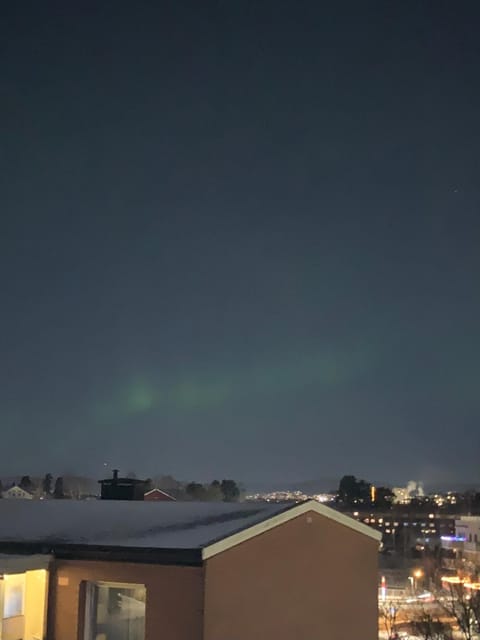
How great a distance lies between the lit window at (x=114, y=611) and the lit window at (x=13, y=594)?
1192 millimetres

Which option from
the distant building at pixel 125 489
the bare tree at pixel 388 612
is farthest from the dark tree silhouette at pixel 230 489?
the distant building at pixel 125 489

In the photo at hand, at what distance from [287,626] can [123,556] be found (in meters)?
3.17

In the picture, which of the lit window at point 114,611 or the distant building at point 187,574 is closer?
the distant building at point 187,574

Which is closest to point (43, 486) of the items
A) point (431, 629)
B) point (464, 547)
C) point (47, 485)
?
point (47, 485)

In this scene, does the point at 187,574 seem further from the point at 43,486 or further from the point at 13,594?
the point at 43,486

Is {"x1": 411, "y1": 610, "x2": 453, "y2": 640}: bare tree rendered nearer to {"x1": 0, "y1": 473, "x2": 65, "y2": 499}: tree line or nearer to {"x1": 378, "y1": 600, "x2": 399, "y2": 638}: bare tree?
{"x1": 378, "y1": 600, "x2": 399, "y2": 638}: bare tree

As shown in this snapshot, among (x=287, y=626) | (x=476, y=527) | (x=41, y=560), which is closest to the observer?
(x=41, y=560)

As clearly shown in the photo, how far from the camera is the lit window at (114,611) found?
10516mm

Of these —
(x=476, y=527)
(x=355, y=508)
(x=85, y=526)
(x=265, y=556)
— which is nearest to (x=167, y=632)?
(x=265, y=556)

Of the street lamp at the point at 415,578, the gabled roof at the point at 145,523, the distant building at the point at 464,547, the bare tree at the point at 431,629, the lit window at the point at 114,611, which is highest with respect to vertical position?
the gabled roof at the point at 145,523

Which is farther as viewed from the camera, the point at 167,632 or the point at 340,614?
the point at 340,614

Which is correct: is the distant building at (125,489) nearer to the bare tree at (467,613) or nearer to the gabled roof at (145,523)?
the gabled roof at (145,523)

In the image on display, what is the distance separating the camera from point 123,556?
1038cm

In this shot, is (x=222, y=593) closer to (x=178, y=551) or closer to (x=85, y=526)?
(x=178, y=551)
